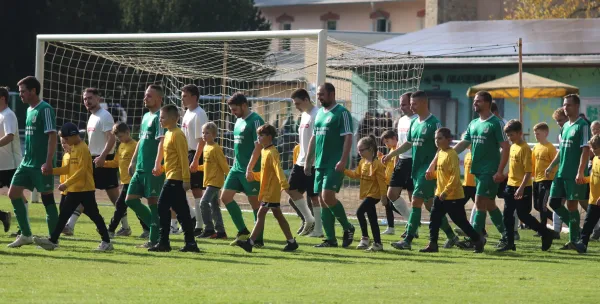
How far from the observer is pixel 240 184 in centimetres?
1345

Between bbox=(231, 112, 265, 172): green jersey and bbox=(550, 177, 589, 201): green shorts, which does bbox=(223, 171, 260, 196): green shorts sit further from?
bbox=(550, 177, 589, 201): green shorts

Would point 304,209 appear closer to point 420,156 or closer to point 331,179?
point 331,179

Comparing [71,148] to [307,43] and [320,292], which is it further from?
[307,43]

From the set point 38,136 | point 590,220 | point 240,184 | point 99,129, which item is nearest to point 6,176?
point 38,136

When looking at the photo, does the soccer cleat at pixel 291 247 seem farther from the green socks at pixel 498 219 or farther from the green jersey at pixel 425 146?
the green socks at pixel 498 219

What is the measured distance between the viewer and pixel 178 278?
32.6 feet

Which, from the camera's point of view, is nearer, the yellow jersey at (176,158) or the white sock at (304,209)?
the yellow jersey at (176,158)

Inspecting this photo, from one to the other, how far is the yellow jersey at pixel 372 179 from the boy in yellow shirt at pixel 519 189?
1.51 meters

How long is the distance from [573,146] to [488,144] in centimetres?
133

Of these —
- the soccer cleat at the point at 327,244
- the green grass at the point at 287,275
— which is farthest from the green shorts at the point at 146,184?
the soccer cleat at the point at 327,244

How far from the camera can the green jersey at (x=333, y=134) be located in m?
13.0

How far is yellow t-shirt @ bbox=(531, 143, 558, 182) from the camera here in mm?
15091

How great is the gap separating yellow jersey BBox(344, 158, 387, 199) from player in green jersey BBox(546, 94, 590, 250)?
230 centimetres

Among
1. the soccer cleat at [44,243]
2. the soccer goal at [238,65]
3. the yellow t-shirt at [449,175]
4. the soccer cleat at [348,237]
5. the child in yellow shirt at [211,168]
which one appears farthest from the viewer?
the soccer goal at [238,65]
